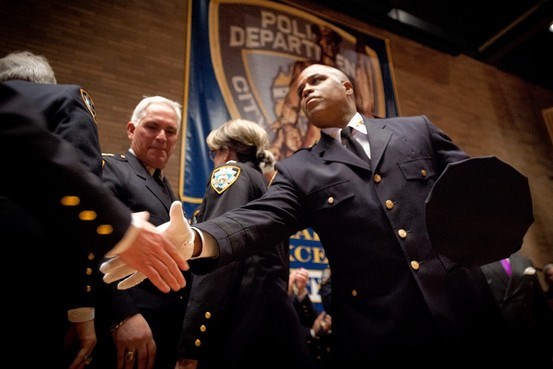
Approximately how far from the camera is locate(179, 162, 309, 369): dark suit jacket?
1401mm

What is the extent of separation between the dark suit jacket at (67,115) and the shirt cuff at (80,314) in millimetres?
432

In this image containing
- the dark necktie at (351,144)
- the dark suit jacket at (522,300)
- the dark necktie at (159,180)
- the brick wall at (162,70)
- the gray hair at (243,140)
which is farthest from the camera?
the brick wall at (162,70)

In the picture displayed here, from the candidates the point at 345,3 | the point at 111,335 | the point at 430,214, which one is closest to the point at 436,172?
the point at 430,214

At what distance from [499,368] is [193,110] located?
3.41m

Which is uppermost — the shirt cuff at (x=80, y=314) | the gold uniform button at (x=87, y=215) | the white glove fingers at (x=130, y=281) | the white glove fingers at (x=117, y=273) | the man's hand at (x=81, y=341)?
the gold uniform button at (x=87, y=215)

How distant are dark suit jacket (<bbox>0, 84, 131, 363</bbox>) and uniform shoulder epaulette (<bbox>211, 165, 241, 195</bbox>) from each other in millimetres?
769

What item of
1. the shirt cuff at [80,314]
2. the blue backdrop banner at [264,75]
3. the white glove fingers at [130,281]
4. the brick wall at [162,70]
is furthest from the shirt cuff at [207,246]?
the brick wall at [162,70]

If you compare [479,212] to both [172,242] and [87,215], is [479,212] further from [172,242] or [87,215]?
[87,215]

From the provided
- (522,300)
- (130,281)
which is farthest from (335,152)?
(522,300)

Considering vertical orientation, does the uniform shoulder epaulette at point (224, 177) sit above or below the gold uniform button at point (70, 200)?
above

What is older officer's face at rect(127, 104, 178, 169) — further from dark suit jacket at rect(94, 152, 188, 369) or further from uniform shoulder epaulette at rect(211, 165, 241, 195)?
uniform shoulder epaulette at rect(211, 165, 241, 195)

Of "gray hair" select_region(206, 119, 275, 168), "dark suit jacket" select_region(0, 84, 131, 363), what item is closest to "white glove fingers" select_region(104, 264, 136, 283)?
"dark suit jacket" select_region(0, 84, 131, 363)

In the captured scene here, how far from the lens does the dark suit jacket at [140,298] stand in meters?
1.36

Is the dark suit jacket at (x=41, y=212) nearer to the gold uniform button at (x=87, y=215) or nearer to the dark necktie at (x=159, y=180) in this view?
the gold uniform button at (x=87, y=215)
